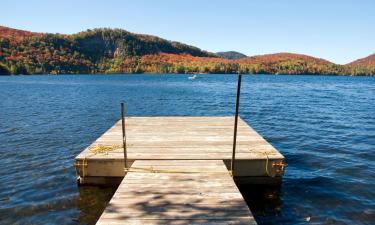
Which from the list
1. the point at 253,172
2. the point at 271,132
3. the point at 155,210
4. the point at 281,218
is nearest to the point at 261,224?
the point at 281,218

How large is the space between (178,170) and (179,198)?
5.97 ft

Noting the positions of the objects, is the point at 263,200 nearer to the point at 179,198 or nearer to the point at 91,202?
the point at 179,198

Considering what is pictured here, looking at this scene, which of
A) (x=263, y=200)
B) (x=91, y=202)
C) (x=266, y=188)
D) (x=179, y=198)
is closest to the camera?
(x=179, y=198)

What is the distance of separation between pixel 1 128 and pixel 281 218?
18.8 metres

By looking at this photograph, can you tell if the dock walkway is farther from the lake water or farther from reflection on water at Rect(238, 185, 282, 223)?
the lake water

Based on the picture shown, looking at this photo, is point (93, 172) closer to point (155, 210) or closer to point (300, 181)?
point (155, 210)

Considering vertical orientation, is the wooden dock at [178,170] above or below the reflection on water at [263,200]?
above

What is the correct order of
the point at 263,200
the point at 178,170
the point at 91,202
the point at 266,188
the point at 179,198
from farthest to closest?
the point at 266,188 → the point at 263,200 → the point at 91,202 → the point at 178,170 → the point at 179,198

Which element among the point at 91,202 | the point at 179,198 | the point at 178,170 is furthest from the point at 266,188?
the point at 91,202

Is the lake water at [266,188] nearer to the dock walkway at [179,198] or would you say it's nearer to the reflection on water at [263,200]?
the reflection on water at [263,200]

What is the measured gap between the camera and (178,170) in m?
8.79

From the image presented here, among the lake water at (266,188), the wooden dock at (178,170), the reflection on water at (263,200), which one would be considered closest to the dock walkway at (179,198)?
the wooden dock at (178,170)

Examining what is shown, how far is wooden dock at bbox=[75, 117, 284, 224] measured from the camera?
6.29 meters

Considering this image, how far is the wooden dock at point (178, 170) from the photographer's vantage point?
629 centimetres
